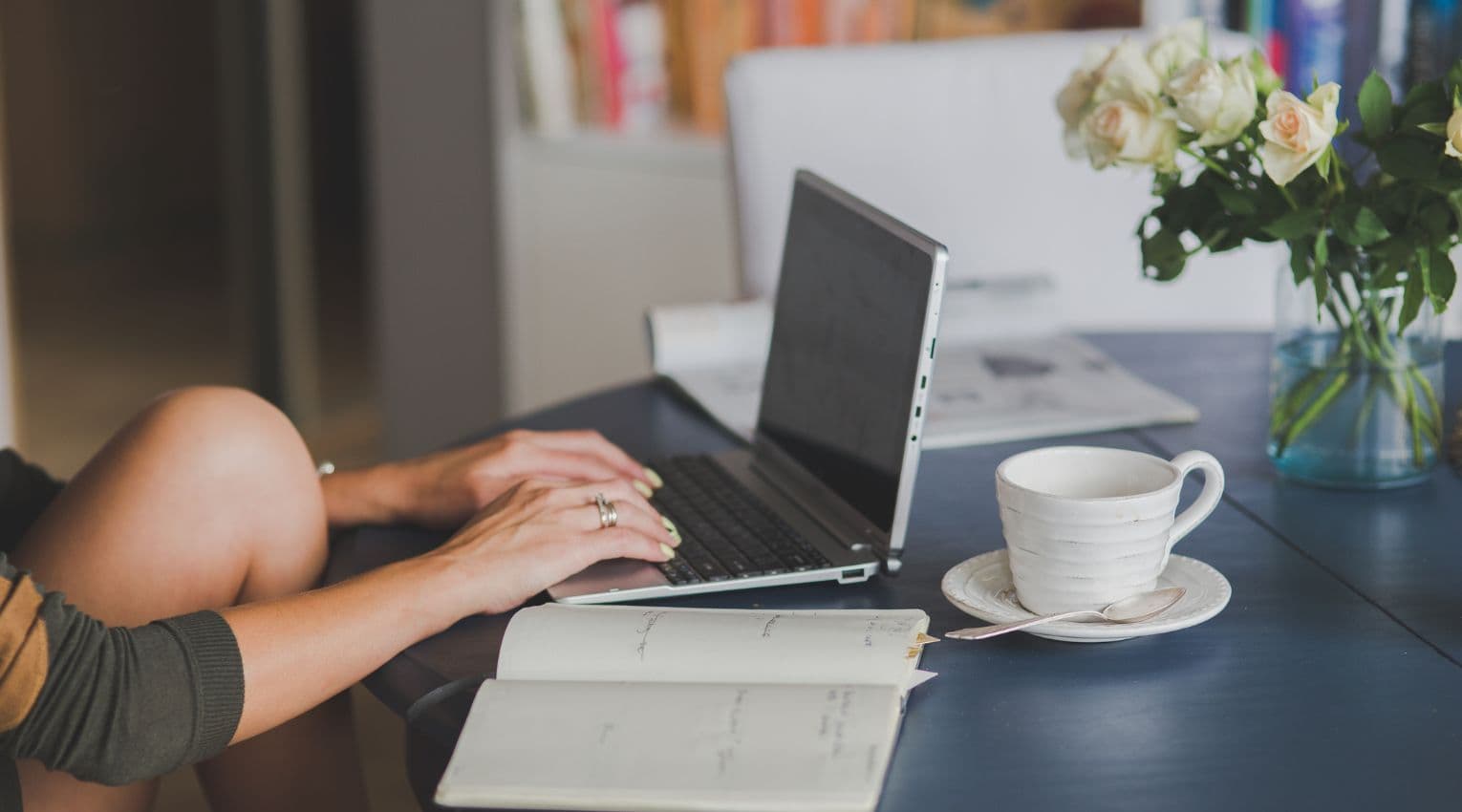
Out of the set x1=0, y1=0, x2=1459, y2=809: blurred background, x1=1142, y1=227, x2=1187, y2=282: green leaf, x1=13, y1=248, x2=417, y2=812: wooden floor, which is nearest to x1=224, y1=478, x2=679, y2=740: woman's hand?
x1=1142, y1=227, x2=1187, y2=282: green leaf

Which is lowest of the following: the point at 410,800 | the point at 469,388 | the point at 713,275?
the point at 410,800

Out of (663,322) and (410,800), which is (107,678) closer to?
(663,322)

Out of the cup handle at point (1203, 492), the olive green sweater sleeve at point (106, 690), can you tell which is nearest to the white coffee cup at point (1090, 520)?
the cup handle at point (1203, 492)

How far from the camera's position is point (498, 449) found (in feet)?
3.82

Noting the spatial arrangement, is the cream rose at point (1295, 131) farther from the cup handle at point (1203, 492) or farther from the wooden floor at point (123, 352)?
the wooden floor at point (123, 352)

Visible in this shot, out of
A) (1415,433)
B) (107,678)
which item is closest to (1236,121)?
(1415,433)

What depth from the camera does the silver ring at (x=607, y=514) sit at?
40.3 inches

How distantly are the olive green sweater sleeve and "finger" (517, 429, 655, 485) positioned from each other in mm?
352

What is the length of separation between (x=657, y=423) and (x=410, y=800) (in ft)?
2.88

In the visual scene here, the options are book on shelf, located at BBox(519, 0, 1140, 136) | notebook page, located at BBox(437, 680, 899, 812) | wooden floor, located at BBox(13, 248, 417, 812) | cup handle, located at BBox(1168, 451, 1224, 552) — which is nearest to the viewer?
notebook page, located at BBox(437, 680, 899, 812)

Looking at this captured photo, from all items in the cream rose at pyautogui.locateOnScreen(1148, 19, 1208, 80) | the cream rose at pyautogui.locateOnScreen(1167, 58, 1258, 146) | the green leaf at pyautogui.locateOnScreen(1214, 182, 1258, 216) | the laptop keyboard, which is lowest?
the laptop keyboard

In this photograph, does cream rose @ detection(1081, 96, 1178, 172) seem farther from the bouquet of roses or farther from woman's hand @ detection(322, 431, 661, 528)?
woman's hand @ detection(322, 431, 661, 528)

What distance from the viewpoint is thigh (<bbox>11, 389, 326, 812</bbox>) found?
107 cm

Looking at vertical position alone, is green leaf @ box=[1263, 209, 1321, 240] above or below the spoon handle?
above
